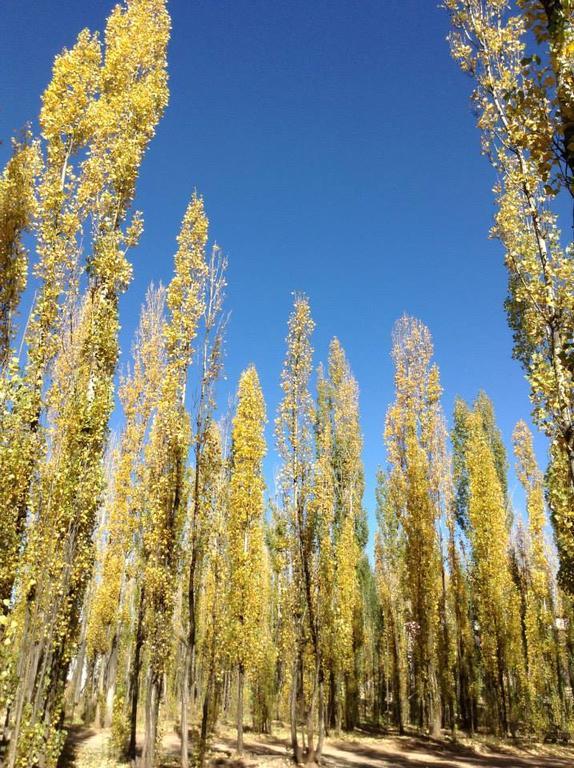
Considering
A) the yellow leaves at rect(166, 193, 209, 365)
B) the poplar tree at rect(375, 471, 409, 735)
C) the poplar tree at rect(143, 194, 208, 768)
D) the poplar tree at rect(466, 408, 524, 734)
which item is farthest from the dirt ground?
the yellow leaves at rect(166, 193, 209, 365)

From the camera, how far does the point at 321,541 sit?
16.3m

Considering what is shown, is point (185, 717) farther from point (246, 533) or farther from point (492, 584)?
point (492, 584)

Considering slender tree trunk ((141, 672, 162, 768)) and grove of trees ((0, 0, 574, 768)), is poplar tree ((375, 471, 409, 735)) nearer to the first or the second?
grove of trees ((0, 0, 574, 768))

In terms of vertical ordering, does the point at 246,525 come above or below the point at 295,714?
above

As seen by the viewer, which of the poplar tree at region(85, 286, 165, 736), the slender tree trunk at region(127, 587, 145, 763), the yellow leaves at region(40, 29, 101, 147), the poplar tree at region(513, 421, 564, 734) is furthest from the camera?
the poplar tree at region(513, 421, 564, 734)

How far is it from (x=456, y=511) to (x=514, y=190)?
74.8 feet

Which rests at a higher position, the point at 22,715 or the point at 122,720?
the point at 22,715

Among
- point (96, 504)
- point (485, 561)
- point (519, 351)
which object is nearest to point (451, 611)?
point (485, 561)

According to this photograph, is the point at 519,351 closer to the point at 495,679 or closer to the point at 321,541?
the point at 321,541

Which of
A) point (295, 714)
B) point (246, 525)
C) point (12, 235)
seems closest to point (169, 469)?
point (12, 235)

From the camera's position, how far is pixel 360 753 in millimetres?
17453

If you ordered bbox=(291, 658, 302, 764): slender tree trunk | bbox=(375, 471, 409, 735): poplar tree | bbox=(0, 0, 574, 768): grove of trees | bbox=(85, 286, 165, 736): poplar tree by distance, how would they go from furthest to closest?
bbox=(375, 471, 409, 735): poplar tree
bbox=(85, 286, 165, 736): poplar tree
bbox=(291, 658, 302, 764): slender tree trunk
bbox=(0, 0, 574, 768): grove of trees

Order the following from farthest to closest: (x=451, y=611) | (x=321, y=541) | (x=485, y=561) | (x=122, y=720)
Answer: (x=451, y=611) < (x=485, y=561) < (x=321, y=541) < (x=122, y=720)

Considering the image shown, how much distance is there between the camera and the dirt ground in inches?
553
